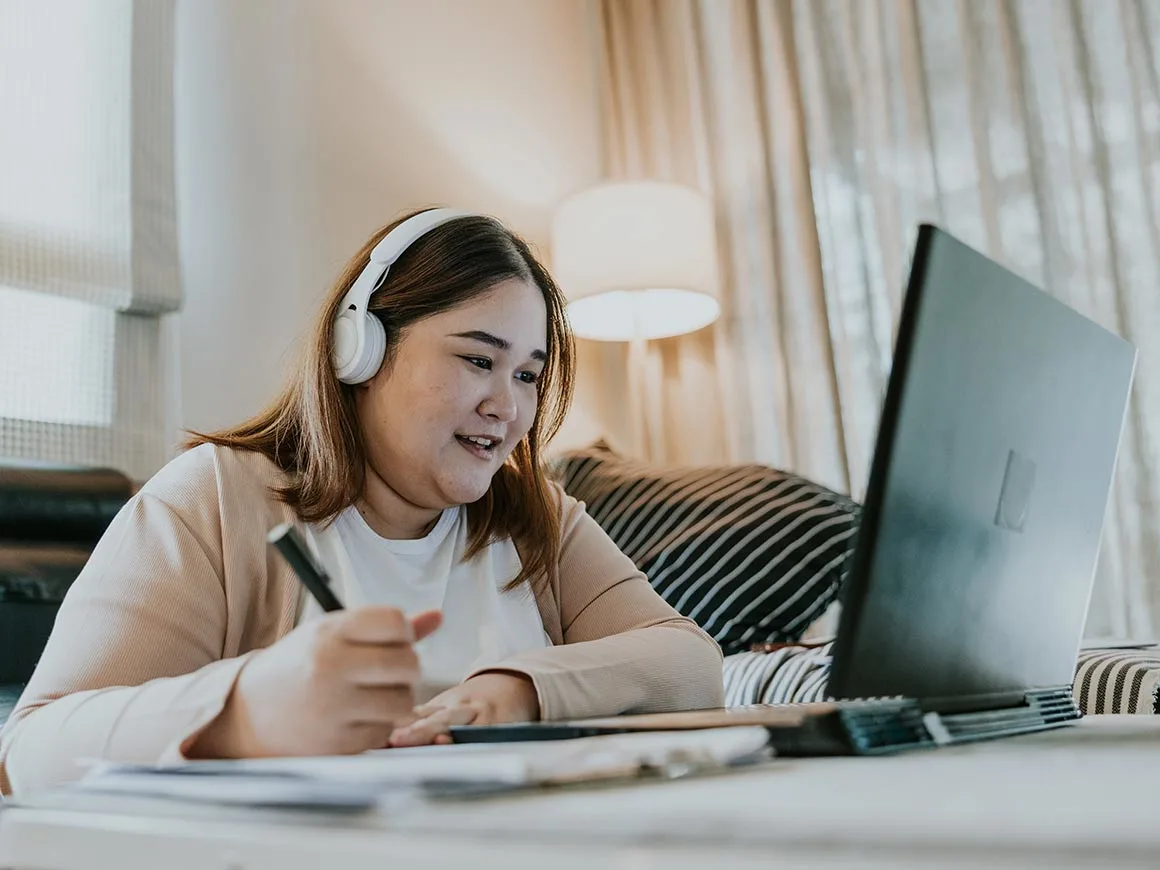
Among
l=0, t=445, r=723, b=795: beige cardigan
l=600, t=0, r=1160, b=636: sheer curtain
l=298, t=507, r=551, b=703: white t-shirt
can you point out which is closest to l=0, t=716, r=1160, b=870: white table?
l=0, t=445, r=723, b=795: beige cardigan

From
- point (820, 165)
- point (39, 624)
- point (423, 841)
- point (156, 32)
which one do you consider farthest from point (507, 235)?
point (820, 165)

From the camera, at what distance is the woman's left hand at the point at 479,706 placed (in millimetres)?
703

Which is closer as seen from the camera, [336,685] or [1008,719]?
[336,685]

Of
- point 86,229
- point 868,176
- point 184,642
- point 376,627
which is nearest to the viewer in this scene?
point 376,627

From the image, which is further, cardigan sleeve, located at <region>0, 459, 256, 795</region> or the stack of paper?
cardigan sleeve, located at <region>0, 459, 256, 795</region>

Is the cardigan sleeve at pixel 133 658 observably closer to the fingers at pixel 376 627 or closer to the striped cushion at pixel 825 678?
the fingers at pixel 376 627

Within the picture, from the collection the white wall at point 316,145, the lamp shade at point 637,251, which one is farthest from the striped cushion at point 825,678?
the lamp shade at point 637,251

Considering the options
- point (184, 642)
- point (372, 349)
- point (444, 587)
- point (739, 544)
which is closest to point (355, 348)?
point (372, 349)

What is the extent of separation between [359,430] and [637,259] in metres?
1.34

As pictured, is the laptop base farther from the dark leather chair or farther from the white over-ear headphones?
the dark leather chair

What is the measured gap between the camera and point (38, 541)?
132 centimetres

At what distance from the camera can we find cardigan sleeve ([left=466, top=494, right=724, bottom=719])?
2.76 ft

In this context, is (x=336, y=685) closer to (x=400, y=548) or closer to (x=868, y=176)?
(x=400, y=548)

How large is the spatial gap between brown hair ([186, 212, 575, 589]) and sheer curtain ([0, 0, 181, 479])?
2.74 ft
